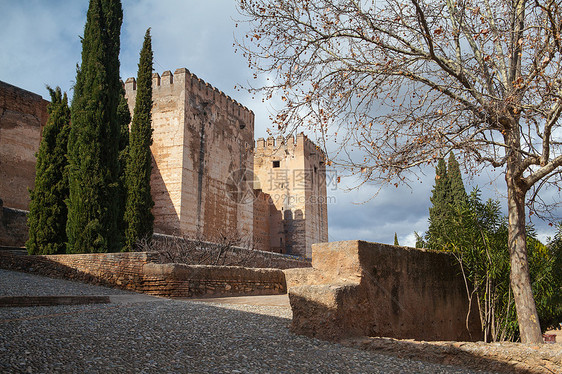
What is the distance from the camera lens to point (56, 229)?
11.2 m

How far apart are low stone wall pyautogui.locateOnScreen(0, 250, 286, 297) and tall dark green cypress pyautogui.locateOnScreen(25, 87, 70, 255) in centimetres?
112

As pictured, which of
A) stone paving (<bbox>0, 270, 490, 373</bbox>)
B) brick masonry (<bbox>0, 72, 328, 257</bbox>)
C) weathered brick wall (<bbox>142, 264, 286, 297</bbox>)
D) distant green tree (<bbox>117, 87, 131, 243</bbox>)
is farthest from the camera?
brick masonry (<bbox>0, 72, 328, 257</bbox>)

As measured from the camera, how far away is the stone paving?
3051 mm

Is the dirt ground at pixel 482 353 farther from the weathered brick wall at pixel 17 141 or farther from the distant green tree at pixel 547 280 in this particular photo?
the weathered brick wall at pixel 17 141

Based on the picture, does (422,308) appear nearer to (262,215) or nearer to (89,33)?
(89,33)

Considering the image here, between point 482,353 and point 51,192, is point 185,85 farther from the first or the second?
point 482,353

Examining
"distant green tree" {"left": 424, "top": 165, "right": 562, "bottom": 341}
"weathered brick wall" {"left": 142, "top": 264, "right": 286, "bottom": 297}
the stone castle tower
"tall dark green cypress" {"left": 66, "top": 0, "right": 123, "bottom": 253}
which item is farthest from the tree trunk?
the stone castle tower

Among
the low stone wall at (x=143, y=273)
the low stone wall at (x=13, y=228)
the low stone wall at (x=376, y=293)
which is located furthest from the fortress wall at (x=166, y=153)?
the low stone wall at (x=376, y=293)

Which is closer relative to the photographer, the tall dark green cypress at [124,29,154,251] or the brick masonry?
the tall dark green cypress at [124,29,154,251]

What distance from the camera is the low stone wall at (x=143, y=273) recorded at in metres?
8.00

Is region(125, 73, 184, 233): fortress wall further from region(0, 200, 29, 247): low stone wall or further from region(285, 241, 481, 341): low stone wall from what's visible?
region(285, 241, 481, 341): low stone wall

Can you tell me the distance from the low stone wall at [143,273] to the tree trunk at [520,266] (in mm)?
5254

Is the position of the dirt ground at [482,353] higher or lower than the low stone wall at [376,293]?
lower

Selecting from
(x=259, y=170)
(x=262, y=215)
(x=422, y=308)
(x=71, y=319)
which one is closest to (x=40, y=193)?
(x=71, y=319)
